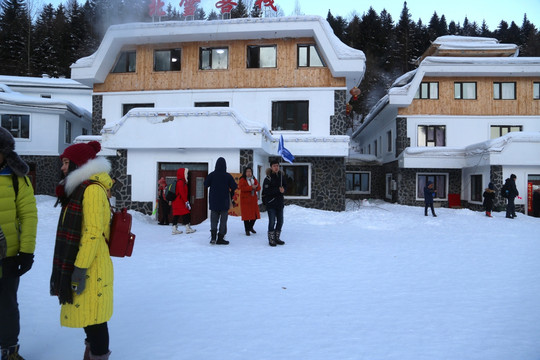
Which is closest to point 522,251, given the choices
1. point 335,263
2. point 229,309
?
A: point 335,263

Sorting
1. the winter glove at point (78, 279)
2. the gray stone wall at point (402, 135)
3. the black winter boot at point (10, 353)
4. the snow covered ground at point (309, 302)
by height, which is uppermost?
the gray stone wall at point (402, 135)

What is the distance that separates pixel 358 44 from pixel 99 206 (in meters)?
56.8

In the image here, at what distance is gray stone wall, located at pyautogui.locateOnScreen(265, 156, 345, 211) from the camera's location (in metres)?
16.1

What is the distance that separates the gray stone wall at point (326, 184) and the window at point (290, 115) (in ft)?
5.46

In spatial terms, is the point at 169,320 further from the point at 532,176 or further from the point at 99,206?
the point at 532,176

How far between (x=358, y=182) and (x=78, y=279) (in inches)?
991

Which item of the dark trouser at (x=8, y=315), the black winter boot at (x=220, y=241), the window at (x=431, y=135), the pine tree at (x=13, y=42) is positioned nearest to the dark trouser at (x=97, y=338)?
the dark trouser at (x=8, y=315)

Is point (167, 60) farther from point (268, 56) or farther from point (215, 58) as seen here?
point (268, 56)

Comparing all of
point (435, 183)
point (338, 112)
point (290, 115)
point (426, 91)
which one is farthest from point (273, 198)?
point (426, 91)

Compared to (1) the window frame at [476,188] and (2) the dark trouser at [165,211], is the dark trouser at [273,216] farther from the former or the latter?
(1) the window frame at [476,188]

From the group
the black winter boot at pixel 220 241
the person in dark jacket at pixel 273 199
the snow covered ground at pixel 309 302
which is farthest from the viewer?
the black winter boot at pixel 220 241

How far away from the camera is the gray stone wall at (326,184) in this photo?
16.1 metres

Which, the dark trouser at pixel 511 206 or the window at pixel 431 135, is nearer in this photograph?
the dark trouser at pixel 511 206

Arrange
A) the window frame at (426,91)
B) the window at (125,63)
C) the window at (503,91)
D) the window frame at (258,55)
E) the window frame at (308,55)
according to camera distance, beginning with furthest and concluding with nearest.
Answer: the window frame at (426,91)
the window at (503,91)
the window at (125,63)
the window frame at (258,55)
the window frame at (308,55)
